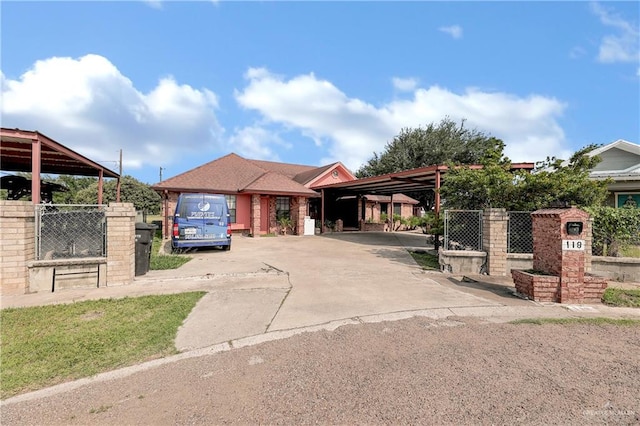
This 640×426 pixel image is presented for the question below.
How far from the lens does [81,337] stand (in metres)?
3.85

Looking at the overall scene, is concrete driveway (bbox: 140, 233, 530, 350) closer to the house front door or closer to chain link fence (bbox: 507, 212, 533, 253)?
chain link fence (bbox: 507, 212, 533, 253)

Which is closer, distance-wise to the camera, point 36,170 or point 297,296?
point 297,296

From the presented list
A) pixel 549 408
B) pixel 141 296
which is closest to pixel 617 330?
pixel 549 408

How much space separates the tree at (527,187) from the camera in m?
8.38

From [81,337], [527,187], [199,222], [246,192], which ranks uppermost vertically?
[246,192]

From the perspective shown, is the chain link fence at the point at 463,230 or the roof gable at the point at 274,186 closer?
the chain link fence at the point at 463,230

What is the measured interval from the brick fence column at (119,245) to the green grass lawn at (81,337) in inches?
47.4

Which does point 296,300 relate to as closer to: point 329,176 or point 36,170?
point 36,170

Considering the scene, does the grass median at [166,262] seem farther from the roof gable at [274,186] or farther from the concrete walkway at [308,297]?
the roof gable at [274,186]

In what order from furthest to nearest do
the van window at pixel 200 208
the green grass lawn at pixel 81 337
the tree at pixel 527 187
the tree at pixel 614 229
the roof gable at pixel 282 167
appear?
the roof gable at pixel 282 167, the van window at pixel 200 208, the tree at pixel 527 187, the tree at pixel 614 229, the green grass lawn at pixel 81 337

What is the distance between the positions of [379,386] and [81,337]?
12.3ft

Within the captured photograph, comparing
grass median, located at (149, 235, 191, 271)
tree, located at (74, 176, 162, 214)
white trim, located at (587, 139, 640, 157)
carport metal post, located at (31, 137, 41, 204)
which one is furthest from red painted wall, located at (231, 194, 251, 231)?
tree, located at (74, 176, 162, 214)

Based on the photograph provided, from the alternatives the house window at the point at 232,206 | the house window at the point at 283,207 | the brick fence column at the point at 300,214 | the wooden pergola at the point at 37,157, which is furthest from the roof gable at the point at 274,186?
the wooden pergola at the point at 37,157

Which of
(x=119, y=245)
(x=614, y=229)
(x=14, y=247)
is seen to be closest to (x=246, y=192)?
(x=119, y=245)
